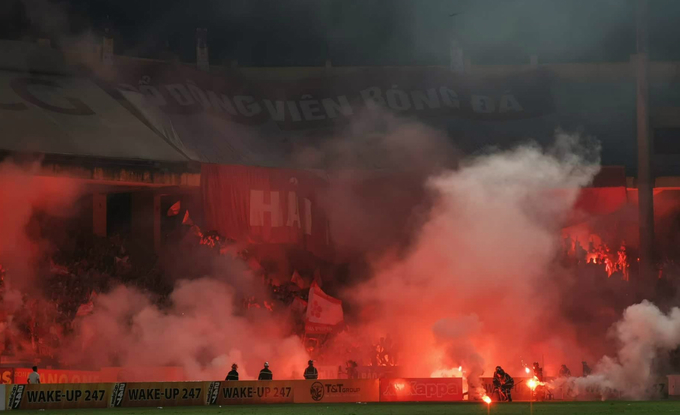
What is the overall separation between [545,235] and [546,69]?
7.56m

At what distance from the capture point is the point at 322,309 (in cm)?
3600

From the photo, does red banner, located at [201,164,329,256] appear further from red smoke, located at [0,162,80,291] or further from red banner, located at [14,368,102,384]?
red banner, located at [14,368,102,384]

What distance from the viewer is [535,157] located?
1427 inches

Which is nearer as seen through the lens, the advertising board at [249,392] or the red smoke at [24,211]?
the advertising board at [249,392]

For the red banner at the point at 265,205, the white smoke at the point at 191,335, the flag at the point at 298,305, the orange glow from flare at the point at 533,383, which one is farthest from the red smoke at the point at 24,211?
the orange glow from flare at the point at 533,383

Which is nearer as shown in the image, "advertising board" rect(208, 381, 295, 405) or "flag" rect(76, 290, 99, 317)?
"advertising board" rect(208, 381, 295, 405)

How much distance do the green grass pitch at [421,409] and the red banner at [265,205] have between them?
12.8 metres

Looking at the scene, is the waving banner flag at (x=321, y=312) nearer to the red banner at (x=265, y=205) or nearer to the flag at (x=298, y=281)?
the flag at (x=298, y=281)

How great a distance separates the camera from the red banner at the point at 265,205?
3509 cm

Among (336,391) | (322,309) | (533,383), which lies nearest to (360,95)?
(322,309)

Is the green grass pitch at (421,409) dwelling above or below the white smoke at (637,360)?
below

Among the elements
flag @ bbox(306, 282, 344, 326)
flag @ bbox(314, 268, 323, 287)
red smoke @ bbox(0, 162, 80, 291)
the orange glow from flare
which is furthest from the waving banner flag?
the orange glow from flare

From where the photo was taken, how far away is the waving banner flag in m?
35.6

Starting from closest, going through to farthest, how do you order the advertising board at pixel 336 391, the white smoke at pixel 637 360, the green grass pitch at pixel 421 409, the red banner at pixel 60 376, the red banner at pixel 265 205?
the green grass pitch at pixel 421 409, the advertising board at pixel 336 391, the red banner at pixel 60 376, the white smoke at pixel 637 360, the red banner at pixel 265 205
